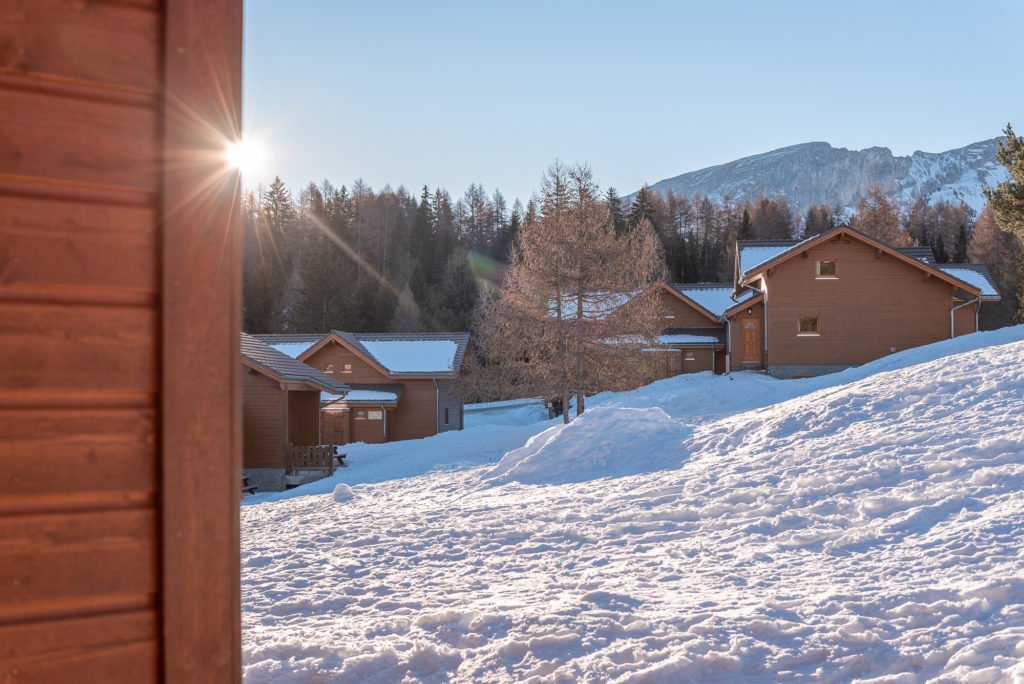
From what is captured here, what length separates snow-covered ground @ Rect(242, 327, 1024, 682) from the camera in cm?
467

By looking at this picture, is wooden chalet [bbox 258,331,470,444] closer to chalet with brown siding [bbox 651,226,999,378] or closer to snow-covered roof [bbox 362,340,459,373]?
snow-covered roof [bbox 362,340,459,373]

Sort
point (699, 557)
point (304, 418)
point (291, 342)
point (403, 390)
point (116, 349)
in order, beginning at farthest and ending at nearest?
point (291, 342)
point (403, 390)
point (304, 418)
point (699, 557)
point (116, 349)

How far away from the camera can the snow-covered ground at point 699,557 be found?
467 centimetres

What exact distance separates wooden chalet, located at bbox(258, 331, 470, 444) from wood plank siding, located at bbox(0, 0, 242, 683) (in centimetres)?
3036

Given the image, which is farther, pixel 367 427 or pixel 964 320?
pixel 367 427

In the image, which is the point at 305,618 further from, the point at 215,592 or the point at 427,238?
the point at 427,238

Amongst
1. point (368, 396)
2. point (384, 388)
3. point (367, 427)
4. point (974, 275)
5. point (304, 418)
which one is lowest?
point (367, 427)

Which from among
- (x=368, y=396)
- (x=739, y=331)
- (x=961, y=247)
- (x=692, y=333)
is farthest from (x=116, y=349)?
(x=961, y=247)

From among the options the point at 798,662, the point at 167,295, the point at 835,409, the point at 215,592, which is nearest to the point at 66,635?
the point at 215,592

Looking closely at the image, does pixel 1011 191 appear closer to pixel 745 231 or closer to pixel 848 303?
pixel 848 303

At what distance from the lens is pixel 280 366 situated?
23.1 m

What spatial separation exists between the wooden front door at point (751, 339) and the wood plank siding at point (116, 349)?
109 feet

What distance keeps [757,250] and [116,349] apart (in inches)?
1472

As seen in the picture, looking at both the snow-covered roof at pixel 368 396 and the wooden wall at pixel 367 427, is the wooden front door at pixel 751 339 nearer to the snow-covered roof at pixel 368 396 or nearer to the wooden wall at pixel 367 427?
the snow-covered roof at pixel 368 396
